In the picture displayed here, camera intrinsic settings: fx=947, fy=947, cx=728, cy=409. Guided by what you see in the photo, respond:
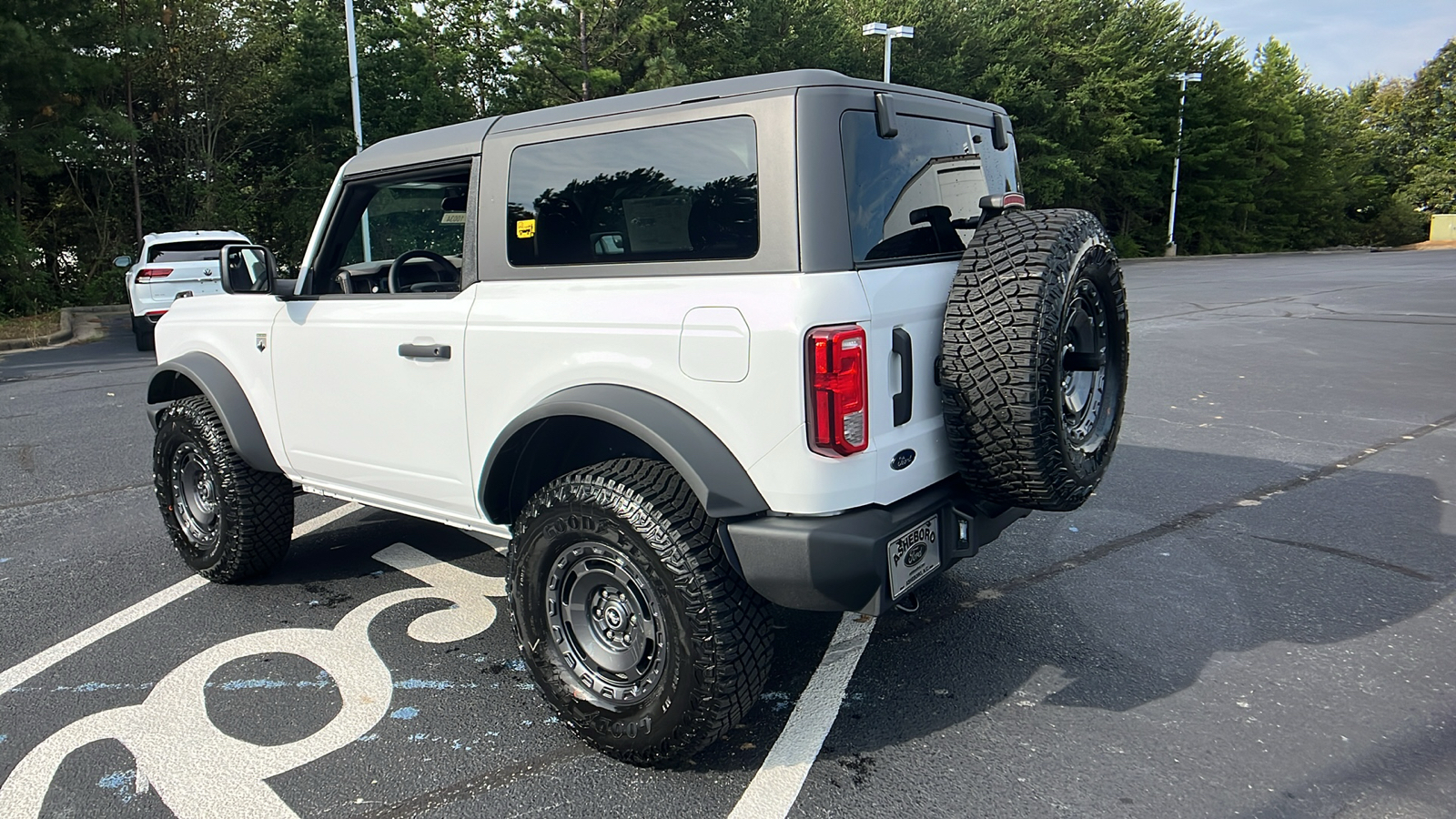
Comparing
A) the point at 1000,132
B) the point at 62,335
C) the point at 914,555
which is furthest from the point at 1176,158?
the point at 914,555

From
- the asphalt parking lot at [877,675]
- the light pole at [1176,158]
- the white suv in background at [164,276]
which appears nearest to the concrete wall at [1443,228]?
the light pole at [1176,158]

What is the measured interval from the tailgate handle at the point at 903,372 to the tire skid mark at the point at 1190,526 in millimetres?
1597

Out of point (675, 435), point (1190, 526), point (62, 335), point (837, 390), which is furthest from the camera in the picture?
point (62, 335)

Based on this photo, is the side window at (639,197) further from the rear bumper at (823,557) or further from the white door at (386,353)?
the rear bumper at (823,557)

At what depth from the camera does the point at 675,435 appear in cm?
273

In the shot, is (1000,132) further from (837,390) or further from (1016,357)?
(837,390)

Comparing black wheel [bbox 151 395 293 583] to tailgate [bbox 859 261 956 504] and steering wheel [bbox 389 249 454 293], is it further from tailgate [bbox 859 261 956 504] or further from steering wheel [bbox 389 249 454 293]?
tailgate [bbox 859 261 956 504]

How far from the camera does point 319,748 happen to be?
3.00m

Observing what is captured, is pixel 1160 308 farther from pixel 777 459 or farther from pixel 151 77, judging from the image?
pixel 151 77

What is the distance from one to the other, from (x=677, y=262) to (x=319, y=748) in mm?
1907

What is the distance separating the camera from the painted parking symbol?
2758 millimetres

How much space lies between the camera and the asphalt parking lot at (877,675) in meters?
2.75

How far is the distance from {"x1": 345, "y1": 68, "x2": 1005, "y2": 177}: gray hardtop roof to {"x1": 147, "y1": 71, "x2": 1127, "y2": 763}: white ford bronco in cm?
1

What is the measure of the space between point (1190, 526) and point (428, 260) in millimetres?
4085
